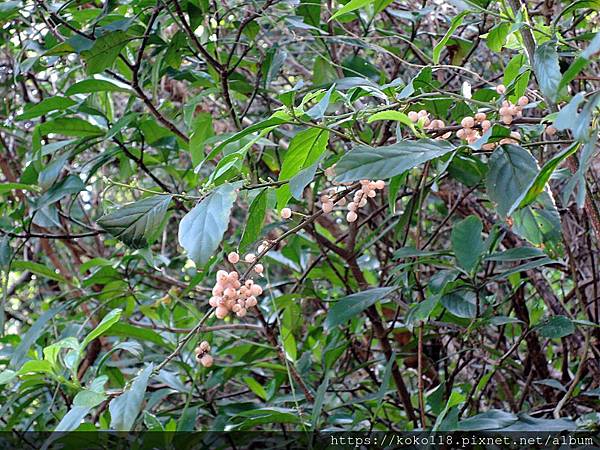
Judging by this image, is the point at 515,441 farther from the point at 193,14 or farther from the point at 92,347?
the point at 92,347

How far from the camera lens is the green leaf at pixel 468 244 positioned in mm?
892

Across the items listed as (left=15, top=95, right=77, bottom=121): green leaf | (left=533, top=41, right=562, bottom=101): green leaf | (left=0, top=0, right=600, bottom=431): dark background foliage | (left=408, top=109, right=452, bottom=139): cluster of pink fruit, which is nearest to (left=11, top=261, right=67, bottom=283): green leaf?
(left=0, top=0, right=600, bottom=431): dark background foliage

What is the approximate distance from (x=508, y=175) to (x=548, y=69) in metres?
0.09

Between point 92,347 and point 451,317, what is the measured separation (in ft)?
2.27

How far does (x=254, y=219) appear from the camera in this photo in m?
0.69

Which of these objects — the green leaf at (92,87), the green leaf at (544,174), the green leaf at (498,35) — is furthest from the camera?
the green leaf at (92,87)

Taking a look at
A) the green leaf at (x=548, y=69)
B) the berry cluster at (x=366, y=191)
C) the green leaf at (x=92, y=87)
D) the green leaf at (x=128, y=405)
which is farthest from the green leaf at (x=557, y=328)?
the green leaf at (x=92, y=87)

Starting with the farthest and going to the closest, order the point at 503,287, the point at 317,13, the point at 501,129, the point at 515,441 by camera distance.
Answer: the point at 503,287 → the point at 317,13 → the point at 515,441 → the point at 501,129

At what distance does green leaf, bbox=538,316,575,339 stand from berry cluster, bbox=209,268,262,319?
0.40m

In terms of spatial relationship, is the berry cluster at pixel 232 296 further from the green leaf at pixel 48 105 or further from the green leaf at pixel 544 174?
the green leaf at pixel 48 105

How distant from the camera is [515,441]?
2.82ft

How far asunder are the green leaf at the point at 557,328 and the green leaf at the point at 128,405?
1.63ft

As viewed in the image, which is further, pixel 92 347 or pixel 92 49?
pixel 92 347

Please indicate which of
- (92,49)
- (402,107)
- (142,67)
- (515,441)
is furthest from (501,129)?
(142,67)
